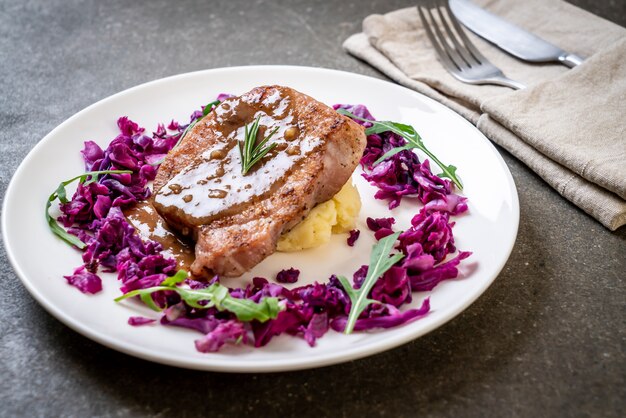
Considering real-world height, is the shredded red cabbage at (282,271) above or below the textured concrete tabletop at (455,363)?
above

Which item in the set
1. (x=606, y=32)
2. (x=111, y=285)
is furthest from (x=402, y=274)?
(x=606, y=32)

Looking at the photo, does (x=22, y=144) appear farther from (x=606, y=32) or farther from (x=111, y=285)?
(x=606, y=32)

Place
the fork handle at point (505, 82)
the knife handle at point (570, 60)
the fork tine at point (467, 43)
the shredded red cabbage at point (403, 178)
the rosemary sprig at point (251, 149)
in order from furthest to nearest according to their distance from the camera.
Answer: the fork tine at point (467, 43) < the knife handle at point (570, 60) < the fork handle at point (505, 82) < the shredded red cabbage at point (403, 178) < the rosemary sprig at point (251, 149)

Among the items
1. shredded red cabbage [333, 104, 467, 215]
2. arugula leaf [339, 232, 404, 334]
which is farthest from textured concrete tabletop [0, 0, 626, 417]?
shredded red cabbage [333, 104, 467, 215]

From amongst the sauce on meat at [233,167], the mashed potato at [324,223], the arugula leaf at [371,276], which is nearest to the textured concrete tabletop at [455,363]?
the arugula leaf at [371,276]

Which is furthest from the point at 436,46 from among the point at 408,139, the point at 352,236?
the point at 352,236

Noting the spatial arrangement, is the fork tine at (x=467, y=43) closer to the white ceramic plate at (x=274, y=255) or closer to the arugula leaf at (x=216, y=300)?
the white ceramic plate at (x=274, y=255)
